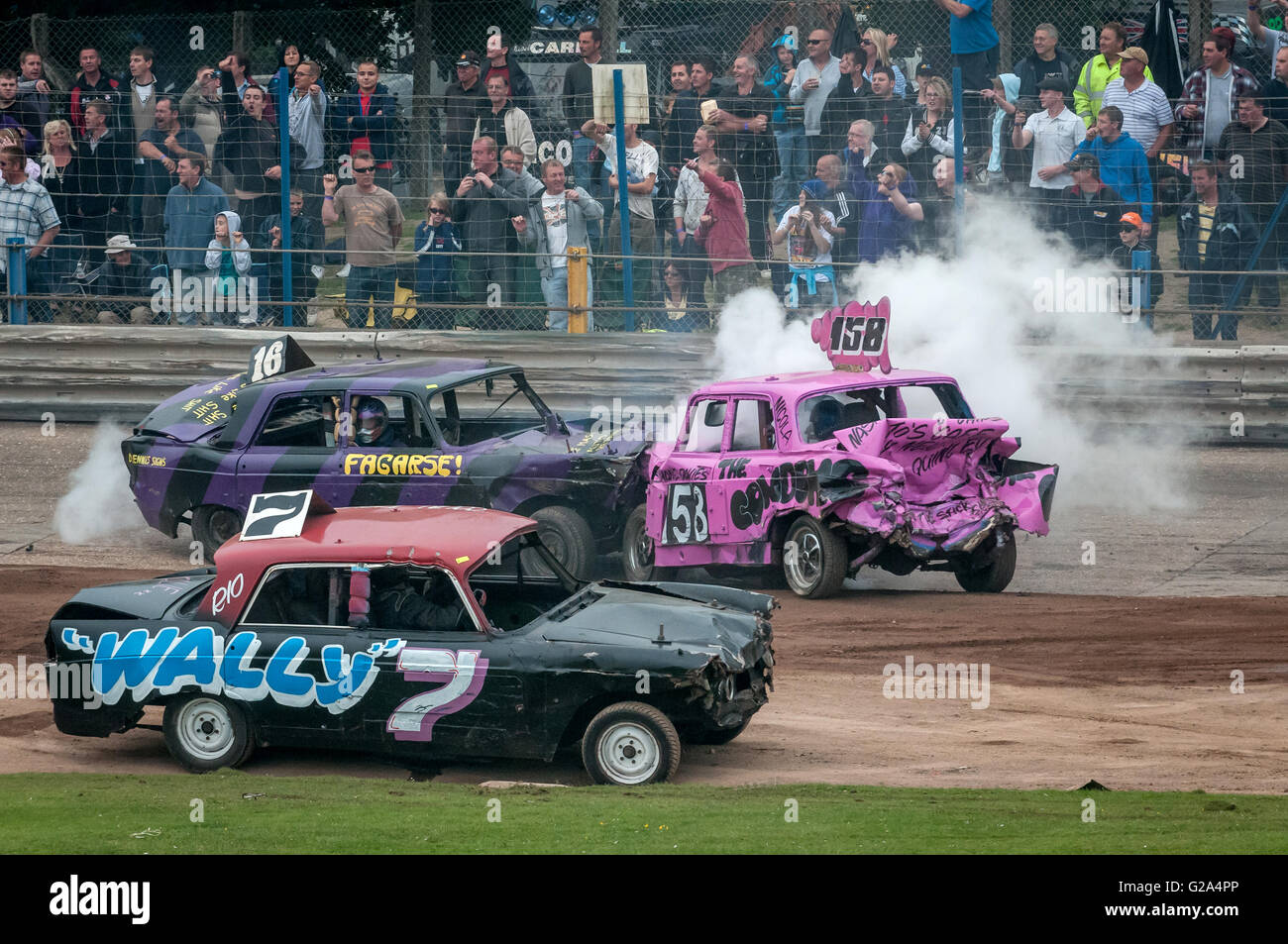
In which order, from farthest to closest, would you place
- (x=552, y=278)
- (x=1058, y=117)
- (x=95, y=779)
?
(x=552, y=278) < (x=1058, y=117) < (x=95, y=779)

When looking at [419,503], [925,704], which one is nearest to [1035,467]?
[925,704]

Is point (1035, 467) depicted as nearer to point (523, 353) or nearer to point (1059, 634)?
point (1059, 634)

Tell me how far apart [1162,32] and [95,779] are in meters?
13.3

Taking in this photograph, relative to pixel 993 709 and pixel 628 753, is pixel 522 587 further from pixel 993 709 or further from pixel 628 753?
pixel 993 709

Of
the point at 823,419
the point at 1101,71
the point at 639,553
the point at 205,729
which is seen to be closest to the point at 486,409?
the point at 639,553

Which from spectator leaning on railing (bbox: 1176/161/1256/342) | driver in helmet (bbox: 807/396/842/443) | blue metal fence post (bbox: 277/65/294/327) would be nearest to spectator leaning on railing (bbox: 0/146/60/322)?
blue metal fence post (bbox: 277/65/294/327)

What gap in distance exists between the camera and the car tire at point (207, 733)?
8648mm

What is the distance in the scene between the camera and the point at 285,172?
17844 millimetres

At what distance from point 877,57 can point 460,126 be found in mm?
4260

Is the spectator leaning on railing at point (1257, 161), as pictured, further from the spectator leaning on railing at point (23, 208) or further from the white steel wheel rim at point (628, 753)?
the spectator leaning on railing at point (23, 208)

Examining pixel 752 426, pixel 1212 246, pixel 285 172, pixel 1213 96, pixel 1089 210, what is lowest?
pixel 752 426

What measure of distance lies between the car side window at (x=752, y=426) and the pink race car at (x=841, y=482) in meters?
0.01

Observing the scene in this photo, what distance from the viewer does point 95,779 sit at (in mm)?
8281

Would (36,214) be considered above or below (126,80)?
below
